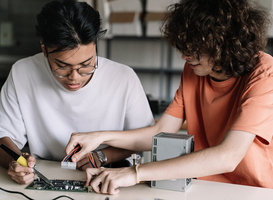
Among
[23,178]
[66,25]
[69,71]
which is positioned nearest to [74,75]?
[69,71]

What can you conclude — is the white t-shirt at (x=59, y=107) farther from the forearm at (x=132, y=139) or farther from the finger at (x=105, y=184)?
the finger at (x=105, y=184)

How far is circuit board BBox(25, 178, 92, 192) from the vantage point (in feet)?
2.89

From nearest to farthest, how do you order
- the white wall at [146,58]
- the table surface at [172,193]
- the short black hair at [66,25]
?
the table surface at [172,193] < the short black hair at [66,25] < the white wall at [146,58]

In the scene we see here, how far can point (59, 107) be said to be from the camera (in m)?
1.31

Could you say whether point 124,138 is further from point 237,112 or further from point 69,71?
point 237,112

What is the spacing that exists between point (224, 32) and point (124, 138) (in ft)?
1.83

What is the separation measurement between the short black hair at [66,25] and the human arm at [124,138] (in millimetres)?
340

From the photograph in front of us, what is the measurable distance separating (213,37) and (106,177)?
59 cm

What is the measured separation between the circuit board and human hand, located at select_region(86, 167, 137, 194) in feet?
0.10

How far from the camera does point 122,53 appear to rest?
3.95 meters

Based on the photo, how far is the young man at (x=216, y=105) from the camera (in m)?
0.86

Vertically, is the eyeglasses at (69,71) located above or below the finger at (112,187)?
above

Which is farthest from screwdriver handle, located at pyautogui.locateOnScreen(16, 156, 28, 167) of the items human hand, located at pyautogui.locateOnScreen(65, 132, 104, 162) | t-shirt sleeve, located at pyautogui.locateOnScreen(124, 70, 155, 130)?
t-shirt sleeve, located at pyautogui.locateOnScreen(124, 70, 155, 130)

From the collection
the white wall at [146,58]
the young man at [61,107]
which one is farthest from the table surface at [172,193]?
the white wall at [146,58]
